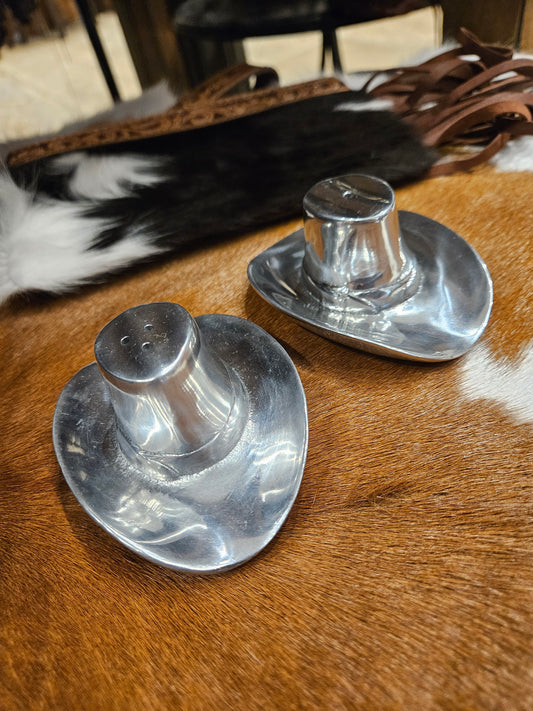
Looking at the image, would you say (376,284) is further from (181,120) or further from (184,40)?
(184,40)

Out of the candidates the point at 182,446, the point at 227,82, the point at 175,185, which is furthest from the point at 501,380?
the point at 227,82

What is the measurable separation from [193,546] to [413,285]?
195mm

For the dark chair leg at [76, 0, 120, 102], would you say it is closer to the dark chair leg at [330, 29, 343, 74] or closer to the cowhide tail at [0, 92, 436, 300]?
the dark chair leg at [330, 29, 343, 74]

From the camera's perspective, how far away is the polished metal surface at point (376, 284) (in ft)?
1.03

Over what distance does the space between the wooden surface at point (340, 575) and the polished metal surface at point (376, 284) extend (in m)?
0.02

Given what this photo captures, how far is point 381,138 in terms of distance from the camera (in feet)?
1.57

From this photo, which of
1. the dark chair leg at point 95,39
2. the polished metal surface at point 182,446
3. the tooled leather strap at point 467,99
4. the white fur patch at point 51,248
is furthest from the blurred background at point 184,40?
the polished metal surface at point 182,446

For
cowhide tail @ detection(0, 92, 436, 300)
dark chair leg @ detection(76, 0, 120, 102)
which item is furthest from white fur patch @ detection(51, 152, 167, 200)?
dark chair leg @ detection(76, 0, 120, 102)

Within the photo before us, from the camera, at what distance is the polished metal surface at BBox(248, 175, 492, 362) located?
314 mm

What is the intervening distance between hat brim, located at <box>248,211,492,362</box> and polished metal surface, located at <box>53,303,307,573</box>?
0.16 ft

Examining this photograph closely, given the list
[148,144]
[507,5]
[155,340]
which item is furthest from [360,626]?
[507,5]

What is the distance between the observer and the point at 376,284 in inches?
13.0

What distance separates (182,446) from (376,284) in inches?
5.7

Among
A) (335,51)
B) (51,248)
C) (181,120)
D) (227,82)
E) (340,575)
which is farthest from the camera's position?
(335,51)
